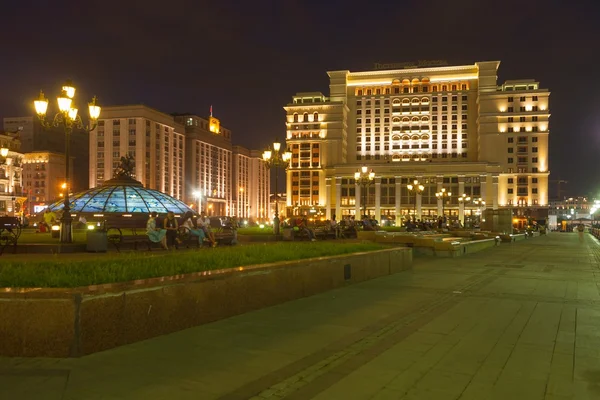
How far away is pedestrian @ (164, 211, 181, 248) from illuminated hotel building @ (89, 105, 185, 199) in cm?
10639

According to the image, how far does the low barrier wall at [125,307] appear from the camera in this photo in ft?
20.3

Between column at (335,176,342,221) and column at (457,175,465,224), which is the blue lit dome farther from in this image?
column at (457,175,465,224)

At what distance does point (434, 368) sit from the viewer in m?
6.21

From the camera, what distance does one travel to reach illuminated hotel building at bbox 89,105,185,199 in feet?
403

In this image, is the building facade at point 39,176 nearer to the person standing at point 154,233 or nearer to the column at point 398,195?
the column at point 398,195

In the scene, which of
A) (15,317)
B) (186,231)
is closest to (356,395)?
(15,317)

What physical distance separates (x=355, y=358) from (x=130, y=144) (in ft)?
406

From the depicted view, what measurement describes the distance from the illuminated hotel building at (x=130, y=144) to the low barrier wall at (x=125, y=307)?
381 feet

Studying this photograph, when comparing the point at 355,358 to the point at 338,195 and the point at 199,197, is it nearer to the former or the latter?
the point at 338,195

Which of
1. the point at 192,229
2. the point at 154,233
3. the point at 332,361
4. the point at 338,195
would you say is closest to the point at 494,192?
the point at 338,195

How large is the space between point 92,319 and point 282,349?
234 centimetres

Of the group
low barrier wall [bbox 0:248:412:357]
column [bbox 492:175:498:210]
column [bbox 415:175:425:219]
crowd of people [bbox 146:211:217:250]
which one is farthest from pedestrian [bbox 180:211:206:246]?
column [bbox 492:175:498:210]

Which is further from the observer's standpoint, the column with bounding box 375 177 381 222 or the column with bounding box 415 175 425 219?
the column with bounding box 375 177 381 222

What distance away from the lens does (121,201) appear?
1748 inches
